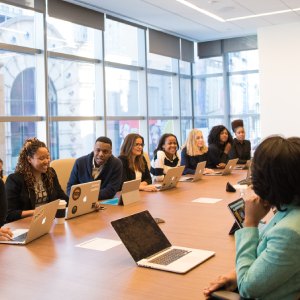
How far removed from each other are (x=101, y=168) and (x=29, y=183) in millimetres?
894

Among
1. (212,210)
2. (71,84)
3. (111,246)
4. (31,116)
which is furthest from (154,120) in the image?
(111,246)

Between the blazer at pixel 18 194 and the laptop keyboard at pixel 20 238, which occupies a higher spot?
the blazer at pixel 18 194

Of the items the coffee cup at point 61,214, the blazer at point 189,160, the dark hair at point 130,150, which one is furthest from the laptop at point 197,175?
the coffee cup at point 61,214

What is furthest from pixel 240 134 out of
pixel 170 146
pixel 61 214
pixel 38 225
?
pixel 38 225

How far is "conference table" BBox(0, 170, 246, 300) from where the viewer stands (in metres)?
1.68

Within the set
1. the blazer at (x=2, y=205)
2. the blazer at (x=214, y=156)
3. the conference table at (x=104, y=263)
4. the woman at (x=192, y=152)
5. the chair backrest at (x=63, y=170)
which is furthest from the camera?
the blazer at (x=214, y=156)

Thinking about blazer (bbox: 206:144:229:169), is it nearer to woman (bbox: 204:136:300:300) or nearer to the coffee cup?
the coffee cup

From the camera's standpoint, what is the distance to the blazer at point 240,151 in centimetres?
637

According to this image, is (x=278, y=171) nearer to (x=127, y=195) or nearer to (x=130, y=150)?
(x=127, y=195)

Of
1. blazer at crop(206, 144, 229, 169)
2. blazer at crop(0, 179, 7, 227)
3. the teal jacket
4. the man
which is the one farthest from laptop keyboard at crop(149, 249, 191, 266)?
blazer at crop(206, 144, 229, 169)

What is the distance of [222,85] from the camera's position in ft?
30.4

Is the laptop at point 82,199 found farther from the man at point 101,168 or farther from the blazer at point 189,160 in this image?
the blazer at point 189,160

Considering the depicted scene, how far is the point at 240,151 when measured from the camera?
21.1 ft

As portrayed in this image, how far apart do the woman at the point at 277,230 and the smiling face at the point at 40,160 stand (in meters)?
2.17
